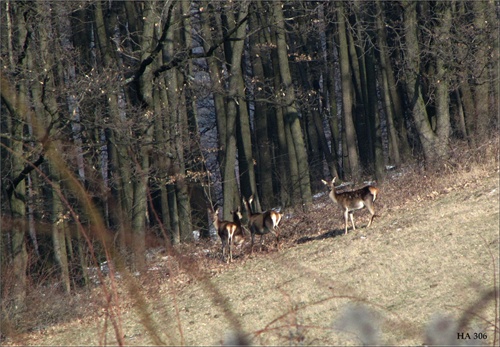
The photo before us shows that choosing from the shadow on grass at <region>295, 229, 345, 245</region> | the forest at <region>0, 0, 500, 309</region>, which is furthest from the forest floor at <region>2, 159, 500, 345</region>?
the forest at <region>0, 0, 500, 309</region>

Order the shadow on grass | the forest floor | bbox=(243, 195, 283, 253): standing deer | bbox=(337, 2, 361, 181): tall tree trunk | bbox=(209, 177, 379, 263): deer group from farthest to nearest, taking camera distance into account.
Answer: bbox=(337, 2, 361, 181): tall tree trunk, bbox=(243, 195, 283, 253): standing deer, the shadow on grass, bbox=(209, 177, 379, 263): deer group, the forest floor

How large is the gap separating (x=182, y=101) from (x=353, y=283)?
11603mm

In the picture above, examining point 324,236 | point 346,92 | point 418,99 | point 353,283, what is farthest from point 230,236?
point 346,92

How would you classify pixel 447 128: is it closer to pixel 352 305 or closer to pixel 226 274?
pixel 226 274

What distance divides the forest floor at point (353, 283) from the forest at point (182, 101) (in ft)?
4.28

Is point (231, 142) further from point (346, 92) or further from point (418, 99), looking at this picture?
point (346, 92)

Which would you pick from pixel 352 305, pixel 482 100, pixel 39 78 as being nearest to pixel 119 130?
pixel 39 78

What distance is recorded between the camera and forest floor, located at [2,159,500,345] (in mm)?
8844

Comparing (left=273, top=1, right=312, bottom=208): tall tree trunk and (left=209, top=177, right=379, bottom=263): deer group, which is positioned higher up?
(left=273, top=1, right=312, bottom=208): tall tree trunk

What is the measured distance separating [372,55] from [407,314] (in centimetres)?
2146

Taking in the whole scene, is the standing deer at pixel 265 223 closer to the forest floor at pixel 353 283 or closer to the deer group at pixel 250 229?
the deer group at pixel 250 229

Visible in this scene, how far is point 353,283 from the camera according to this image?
1199 centimetres

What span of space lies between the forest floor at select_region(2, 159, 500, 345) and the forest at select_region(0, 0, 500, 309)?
1.31 meters

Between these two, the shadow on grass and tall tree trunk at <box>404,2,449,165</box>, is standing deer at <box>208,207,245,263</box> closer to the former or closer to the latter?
the shadow on grass
